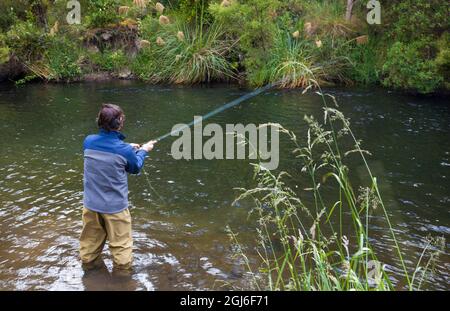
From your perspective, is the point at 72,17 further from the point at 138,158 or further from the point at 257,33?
the point at 138,158

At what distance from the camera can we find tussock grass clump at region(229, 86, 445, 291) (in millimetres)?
3492

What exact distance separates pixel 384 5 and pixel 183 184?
32.8ft

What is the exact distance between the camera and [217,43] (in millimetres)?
17141

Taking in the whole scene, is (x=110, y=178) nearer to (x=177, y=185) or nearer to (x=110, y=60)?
(x=177, y=185)

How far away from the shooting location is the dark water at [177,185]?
209 inches

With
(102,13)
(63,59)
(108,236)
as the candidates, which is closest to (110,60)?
(63,59)

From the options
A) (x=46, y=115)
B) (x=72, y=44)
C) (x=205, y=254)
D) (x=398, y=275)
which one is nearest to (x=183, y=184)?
(x=205, y=254)

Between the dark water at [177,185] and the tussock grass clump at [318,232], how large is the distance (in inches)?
11.5

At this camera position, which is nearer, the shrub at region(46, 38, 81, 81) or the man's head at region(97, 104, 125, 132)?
the man's head at region(97, 104, 125, 132)

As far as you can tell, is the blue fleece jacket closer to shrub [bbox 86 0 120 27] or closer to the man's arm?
the man's arm

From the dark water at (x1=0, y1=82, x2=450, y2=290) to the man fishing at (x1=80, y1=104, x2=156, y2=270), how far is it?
1.66ft

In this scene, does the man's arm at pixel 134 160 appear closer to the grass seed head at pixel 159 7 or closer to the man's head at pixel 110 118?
the man's head at pixel 110 118

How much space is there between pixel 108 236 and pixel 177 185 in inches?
119

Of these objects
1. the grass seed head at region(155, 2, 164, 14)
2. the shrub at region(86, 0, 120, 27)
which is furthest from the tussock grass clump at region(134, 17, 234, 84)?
the shrub at region(86, 0, 120, 27)
